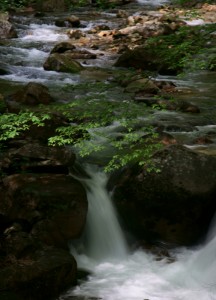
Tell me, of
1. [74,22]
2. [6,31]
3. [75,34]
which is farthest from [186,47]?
[74,22]

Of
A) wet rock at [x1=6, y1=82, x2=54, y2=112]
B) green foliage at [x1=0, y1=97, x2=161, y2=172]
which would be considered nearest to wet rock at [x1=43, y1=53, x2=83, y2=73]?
wet rock at [x1=6, y1=82, x2=54, y2=112]

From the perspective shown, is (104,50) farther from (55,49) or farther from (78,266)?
(78,266)

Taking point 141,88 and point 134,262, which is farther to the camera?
point 141,88

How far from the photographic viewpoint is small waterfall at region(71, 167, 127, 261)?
6.23 meters

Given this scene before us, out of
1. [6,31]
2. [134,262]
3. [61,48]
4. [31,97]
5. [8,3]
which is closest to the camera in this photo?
[134,262]

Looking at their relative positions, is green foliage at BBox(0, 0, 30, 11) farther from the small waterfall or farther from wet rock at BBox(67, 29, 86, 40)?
wet rock at BBox(67, 29, 86, 40)

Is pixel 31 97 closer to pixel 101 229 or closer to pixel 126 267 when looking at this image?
pixel 101 229

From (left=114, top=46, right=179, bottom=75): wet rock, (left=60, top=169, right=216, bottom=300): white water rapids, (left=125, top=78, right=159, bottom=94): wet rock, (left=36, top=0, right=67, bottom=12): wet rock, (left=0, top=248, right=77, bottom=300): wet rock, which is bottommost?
(left=60, top=169, right=216, bottom=300): white water rapids

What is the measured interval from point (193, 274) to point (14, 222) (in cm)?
237

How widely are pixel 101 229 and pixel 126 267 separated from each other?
72 cm

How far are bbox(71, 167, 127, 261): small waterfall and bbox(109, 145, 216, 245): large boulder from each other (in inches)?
9.0

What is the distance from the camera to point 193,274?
5.79 m

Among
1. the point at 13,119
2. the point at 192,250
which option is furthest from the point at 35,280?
the point at 192,250

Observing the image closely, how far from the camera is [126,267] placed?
19.6 ft
